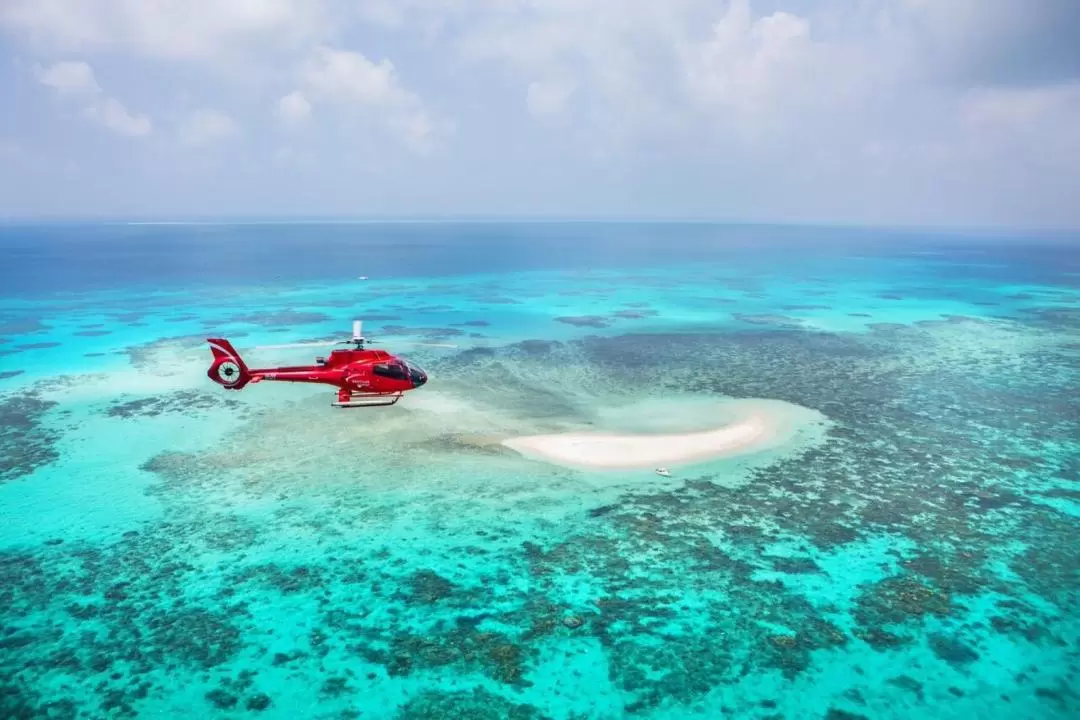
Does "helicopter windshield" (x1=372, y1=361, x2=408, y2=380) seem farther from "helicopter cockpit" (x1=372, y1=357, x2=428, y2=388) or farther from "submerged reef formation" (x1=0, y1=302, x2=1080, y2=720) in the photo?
"submerged reef formation" (x1=0, y1=302, x2=1080, y2=720)

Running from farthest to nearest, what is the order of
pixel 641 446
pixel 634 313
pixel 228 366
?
pixel 634 313 < pixel 641 446 < pixel 228 366

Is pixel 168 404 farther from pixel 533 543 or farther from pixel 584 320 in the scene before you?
pixel 584 320

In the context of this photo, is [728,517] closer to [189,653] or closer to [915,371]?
[189,653]

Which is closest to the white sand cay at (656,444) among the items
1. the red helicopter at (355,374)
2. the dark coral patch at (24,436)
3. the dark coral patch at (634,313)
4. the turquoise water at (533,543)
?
the turquoise water at (533,543)

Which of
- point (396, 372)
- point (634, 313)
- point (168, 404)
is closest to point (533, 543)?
point (396, 372)

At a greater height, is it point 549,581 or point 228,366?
point 228,366

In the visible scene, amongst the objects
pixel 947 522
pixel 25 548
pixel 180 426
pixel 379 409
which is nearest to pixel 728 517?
pixel 947 522

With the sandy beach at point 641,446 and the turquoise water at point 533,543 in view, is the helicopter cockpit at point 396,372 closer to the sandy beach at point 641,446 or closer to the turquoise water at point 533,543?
the turquoise water at point 533,543

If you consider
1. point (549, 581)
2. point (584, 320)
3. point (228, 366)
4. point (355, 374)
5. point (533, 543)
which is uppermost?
point (228, 366)
